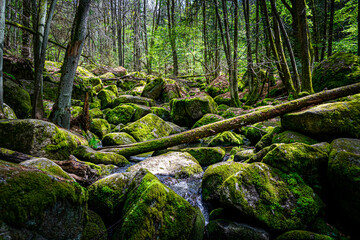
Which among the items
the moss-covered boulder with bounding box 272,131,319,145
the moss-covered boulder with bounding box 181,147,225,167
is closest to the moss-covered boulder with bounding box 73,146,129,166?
the moss-covered boulder with bounding box 181,147,225,167

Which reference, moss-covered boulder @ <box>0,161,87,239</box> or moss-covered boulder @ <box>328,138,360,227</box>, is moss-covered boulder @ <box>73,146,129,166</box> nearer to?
moss-covered boulder @ <box>0,161,87,239</box>

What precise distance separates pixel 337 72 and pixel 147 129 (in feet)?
27.2

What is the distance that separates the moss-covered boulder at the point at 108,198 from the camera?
2650mm

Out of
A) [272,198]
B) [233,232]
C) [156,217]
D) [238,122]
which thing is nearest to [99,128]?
[238,122]

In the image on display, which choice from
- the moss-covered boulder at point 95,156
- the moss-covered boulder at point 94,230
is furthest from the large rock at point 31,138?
the moss-covered boulder at point 94,230

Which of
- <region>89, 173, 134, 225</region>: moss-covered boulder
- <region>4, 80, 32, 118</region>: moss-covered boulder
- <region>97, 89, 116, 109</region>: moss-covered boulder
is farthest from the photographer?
<region>97, 89, 116, 109</region>: moss-covered boulder

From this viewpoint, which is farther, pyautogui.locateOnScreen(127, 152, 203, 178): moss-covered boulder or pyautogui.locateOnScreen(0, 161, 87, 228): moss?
pyautogui.locateOnScreen(127, 152, 203, 178): moss-covered boulder

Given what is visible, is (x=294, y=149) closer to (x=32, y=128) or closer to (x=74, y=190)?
(x=74, y=190)

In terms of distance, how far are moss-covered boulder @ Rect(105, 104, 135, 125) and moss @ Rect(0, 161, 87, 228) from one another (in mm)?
8114

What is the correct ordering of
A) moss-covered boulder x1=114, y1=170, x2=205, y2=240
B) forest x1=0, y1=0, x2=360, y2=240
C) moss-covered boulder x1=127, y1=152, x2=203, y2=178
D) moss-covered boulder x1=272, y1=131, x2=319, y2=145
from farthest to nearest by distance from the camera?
moss-covered boulder x1=127, y1=152, x2=203, y2=178
moss-covered boulder x1=272, y1=131, x2=319, y2=145
moss-covered boulder x1=114, y1=170, x2=205, y2=240
forest x1=0, y1=0, x2=360, y2=240

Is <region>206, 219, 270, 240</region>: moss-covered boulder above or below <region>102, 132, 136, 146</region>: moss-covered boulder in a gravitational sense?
below

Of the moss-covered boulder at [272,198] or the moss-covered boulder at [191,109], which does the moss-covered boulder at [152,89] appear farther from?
the moss-covered boulder at [272,198]

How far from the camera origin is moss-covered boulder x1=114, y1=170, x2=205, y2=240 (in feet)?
6.59

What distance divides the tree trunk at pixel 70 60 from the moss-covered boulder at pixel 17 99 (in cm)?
138
